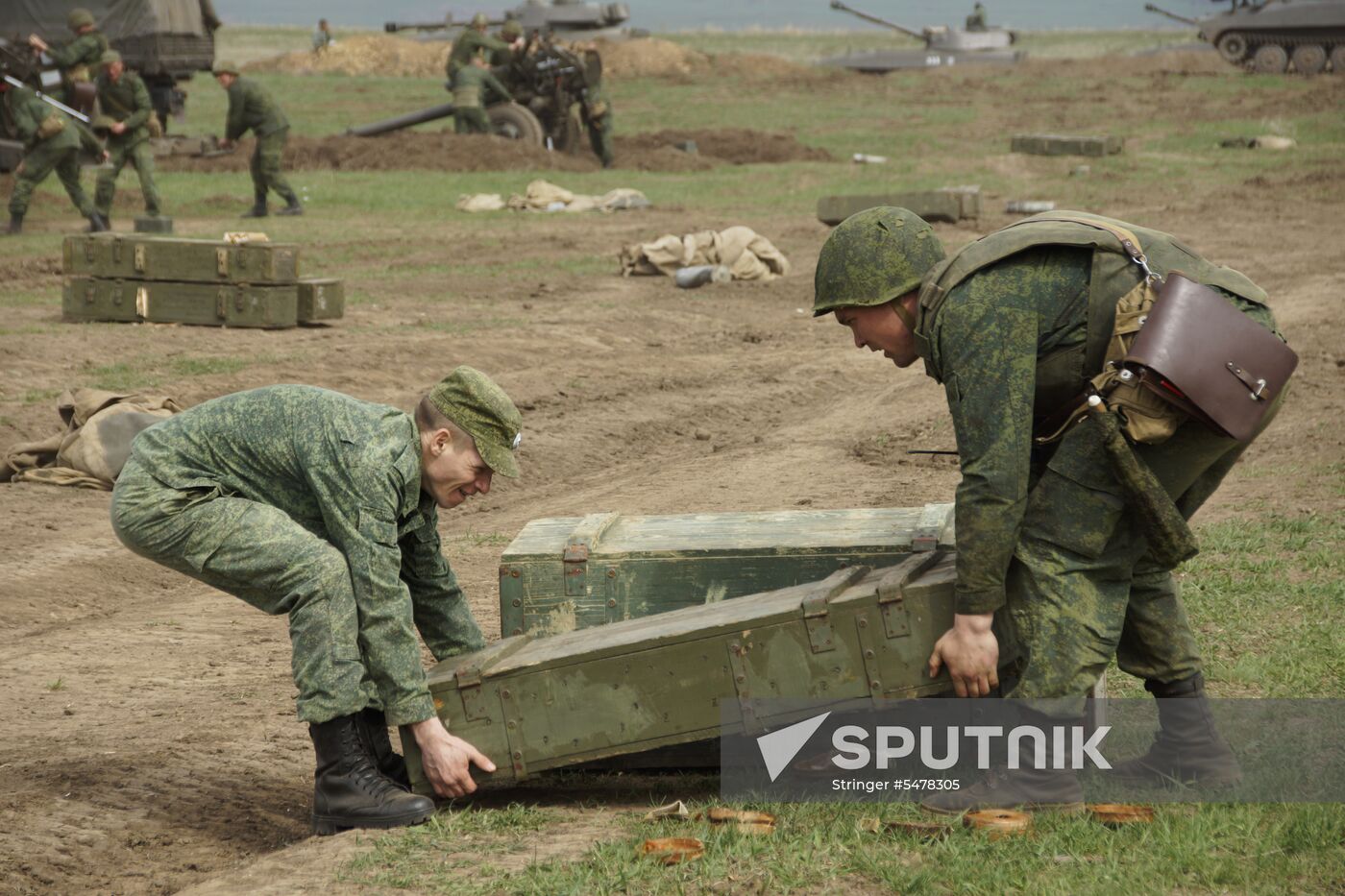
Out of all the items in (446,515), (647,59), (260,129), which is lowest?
(446,515)

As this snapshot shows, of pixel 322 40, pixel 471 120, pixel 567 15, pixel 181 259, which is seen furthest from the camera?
pixel 322 40

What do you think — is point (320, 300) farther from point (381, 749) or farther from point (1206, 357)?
point (1206, 357)

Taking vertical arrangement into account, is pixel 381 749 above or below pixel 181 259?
below

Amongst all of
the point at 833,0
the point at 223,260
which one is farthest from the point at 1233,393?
the point at 833,0

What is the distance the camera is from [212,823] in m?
4.63

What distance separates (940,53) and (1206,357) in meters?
41.3

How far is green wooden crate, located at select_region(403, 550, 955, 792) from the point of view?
13.4 ft

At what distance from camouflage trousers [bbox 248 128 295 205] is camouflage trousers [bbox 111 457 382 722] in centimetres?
1617

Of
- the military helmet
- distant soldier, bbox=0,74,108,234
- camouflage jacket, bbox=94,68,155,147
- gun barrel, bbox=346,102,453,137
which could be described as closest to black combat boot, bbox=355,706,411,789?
the military helmet

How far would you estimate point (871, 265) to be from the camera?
13.2 feet

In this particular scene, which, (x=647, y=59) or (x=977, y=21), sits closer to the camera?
(x=977, y=21)

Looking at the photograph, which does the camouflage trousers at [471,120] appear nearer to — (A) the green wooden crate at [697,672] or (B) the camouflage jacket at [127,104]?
(B) the camouflage jacket at [127,104]

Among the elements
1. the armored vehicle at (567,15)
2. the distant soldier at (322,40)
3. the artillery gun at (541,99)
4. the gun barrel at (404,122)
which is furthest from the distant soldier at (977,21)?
the distant soldier at (322,40)

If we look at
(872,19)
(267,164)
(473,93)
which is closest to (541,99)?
(473,93)
